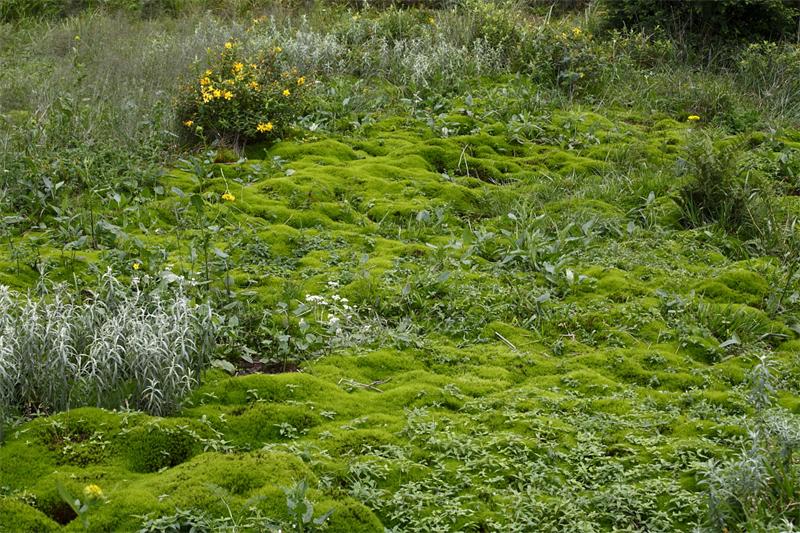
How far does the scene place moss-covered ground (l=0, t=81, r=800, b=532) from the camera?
402 centimetres

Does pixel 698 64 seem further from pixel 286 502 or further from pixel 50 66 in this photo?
pixel 286 502

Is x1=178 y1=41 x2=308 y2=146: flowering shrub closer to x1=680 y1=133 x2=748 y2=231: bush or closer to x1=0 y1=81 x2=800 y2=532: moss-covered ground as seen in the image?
x1=0 y1=81 x2=800 y2=532: moss-covered ground

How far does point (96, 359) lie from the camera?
14.9 feet

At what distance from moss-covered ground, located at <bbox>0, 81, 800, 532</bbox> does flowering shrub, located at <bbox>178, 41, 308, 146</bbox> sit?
25cm

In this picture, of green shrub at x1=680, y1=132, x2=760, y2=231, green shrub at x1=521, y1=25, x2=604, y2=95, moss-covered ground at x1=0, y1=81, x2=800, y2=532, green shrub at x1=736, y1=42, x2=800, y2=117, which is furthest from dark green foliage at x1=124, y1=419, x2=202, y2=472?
green shrub at x1=736, y1=42, x2=800, y2=117

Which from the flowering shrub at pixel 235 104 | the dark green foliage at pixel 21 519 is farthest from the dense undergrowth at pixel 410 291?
the flowering shrub at pixel 235 104

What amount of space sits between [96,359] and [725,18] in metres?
9.42

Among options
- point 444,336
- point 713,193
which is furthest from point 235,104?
point 713,193

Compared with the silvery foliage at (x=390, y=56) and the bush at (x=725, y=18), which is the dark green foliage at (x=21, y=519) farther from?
the bush at (x=725, y=18)

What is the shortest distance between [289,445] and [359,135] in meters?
5.25

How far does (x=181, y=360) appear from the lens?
15.4 feet

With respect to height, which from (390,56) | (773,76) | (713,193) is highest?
(390,56)

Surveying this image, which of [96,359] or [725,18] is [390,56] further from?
[96,359]

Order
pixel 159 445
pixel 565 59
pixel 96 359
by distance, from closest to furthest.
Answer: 1. pixel 159 445
2. pixel 96 359
3. pixel 565 59
